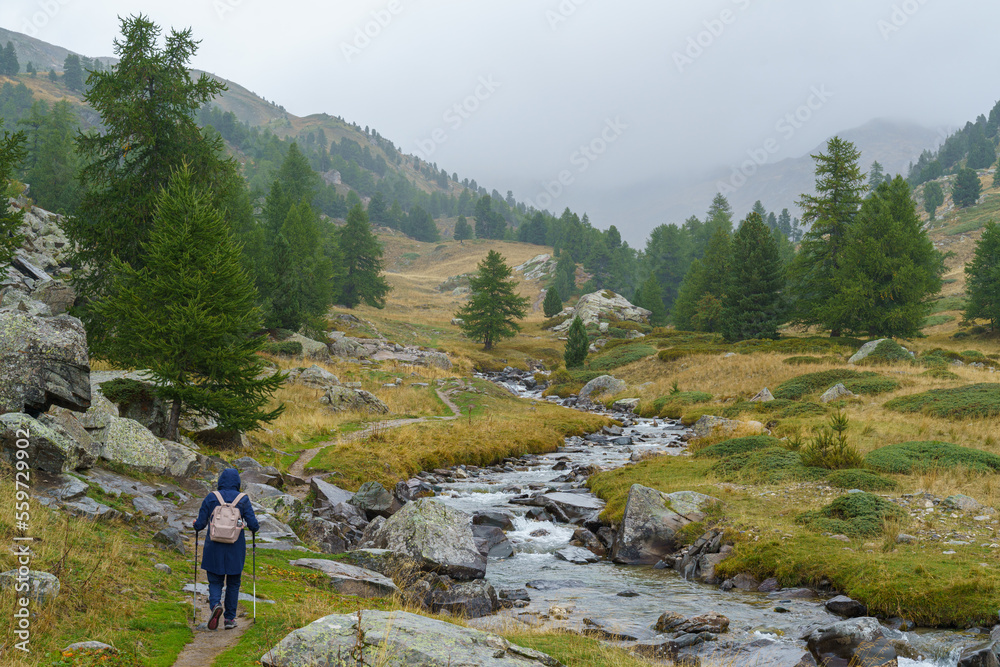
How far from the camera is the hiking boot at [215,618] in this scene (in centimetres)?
796

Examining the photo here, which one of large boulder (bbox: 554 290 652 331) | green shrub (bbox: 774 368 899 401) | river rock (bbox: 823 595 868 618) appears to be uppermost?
large boulder (bbox: 554 290 652 331)

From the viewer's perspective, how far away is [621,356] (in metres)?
57.7

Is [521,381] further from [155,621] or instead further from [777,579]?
[155,621]

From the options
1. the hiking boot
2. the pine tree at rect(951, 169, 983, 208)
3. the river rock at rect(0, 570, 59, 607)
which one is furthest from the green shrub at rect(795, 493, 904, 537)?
the pine tree at rect(951, 169, 983, 208)

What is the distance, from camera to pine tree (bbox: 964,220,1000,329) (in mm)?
54562

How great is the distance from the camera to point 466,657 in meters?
6.07

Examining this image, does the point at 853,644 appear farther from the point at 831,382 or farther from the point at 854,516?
the point at 831,382

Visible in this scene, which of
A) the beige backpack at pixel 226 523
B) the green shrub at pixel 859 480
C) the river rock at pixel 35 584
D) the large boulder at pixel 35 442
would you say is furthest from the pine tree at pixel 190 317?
the green shrub at pixel 859 480

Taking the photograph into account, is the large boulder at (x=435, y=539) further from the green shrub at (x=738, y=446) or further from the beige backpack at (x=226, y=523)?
the green shrub at (x=738, y=446)

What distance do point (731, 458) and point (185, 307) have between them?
19629 mm

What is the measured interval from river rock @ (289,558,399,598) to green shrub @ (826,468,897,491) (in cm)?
1372

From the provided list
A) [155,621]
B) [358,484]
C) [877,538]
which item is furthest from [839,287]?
[155,621]

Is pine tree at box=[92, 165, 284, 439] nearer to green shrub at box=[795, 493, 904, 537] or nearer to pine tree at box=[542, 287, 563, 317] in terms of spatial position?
green shrub at box=[795, 493, 904, 537]

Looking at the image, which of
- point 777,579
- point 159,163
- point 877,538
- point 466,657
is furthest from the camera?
point 159,163
